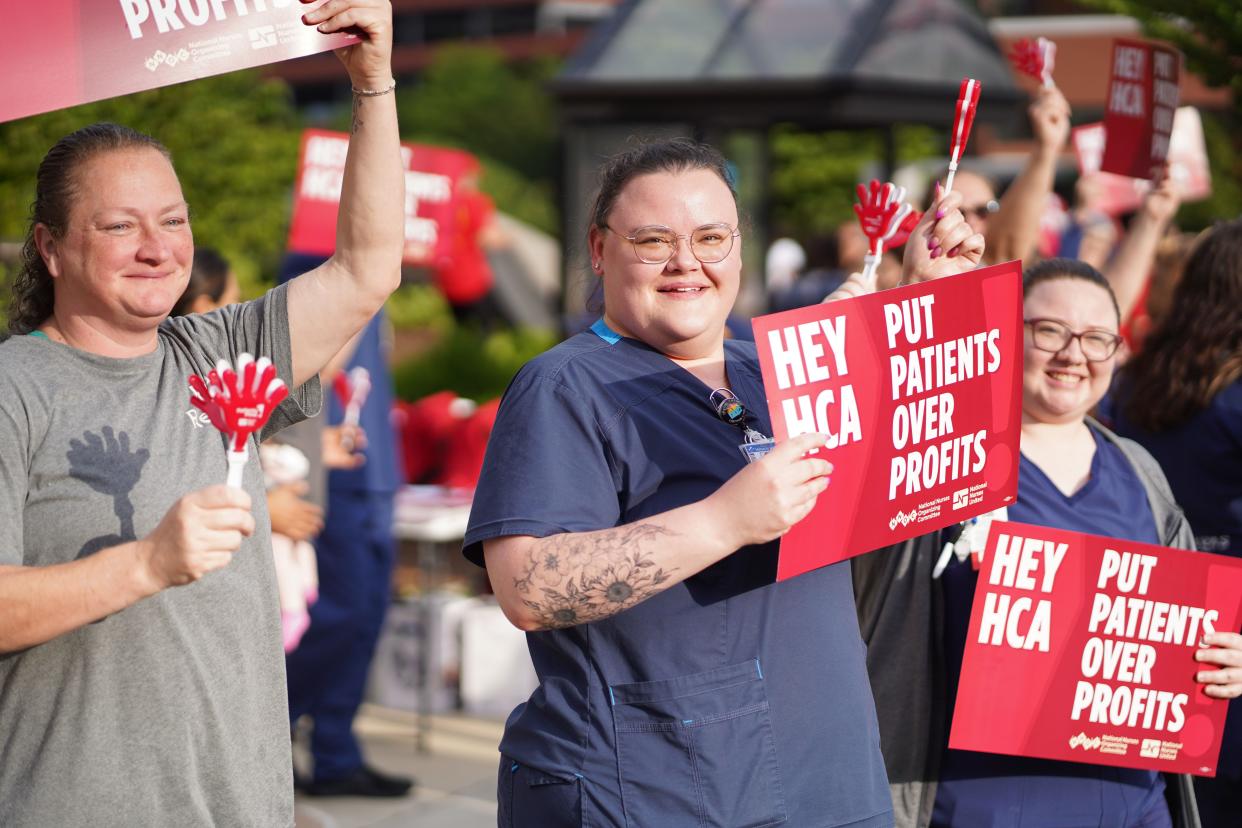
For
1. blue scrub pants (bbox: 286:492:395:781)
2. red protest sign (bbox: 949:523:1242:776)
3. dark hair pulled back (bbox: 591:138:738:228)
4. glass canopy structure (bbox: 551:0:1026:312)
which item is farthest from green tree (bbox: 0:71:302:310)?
red protest sign (bbox: 949:523:1242:776)

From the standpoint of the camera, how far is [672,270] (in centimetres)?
256

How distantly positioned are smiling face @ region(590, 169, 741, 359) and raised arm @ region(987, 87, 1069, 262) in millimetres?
2014

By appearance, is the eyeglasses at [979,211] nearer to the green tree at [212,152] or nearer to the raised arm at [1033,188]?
the raised arm at [1033,188]

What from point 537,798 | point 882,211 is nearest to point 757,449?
point 537,798

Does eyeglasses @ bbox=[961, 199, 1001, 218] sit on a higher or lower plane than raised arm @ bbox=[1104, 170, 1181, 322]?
higher

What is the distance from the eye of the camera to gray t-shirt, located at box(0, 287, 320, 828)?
232cm

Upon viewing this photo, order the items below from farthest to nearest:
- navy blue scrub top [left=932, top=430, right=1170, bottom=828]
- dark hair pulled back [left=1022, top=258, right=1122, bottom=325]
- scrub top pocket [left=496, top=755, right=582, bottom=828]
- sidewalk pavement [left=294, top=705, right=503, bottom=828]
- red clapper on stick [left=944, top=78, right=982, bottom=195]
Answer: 1. sidewalk pavement [left=294, top=705, right=503, bottom=828]
2. dark hair pulled back [left=1022, top=258, right=1122, bottom=325]
3. navy blue scrub top [left=932, top=430, right=1170, bottom=828]
4. red clapper on stick [left=944, top=78, right=982, bottom=195]
5. scrub top pocket [left=496, top=755, right=582, bottom=828]

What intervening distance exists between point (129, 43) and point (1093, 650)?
7.05ft

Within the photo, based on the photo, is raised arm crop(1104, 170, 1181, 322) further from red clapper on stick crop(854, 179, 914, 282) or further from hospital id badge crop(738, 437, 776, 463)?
hospital id badge crop(738, 437, 776, 463)

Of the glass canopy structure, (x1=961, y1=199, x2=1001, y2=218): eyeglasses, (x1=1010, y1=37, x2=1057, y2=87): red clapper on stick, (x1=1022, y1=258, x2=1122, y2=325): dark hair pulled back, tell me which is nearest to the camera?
(x1=1022, y1=258, x2=1122, y2=325): dark hair pulled back

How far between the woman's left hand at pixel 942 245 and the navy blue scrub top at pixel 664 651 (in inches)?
25.2

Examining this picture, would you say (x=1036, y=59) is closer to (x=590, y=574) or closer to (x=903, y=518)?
(x=903, y=518)

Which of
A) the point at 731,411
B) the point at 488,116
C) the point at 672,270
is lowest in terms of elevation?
the point at 731,411

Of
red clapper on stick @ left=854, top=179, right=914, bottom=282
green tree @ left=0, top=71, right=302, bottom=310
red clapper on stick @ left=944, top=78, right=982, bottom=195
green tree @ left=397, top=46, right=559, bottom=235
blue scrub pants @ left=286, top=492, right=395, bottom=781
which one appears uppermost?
green tree @ left=397, top=46, right=559, bottom=235
